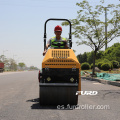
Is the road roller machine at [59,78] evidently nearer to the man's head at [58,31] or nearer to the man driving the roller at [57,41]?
the man driving the roller at [57,41]

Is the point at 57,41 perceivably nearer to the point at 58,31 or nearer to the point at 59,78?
the point at 58,31

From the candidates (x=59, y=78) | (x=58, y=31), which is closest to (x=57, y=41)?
(x=58, y=31)

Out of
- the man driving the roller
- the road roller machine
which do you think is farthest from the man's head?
the road roller machine

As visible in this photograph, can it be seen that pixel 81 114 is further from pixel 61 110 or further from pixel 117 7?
pixel 117 7

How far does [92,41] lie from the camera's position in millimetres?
31484

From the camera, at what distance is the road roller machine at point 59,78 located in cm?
673

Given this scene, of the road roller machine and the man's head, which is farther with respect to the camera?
the man's head

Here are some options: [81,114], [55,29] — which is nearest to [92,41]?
[55,29]

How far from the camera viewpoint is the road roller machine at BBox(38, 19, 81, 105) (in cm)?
673

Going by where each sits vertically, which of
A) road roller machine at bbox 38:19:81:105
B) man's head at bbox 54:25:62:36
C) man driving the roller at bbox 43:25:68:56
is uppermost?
man's head at bbox 54:25:62:36

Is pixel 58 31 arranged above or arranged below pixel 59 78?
above

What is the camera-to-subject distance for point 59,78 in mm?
6902

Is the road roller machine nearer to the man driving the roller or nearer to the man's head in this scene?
the man driving the roller

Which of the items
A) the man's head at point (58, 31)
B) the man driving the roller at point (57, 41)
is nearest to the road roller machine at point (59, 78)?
the man driving the roller at point (57, 41)
